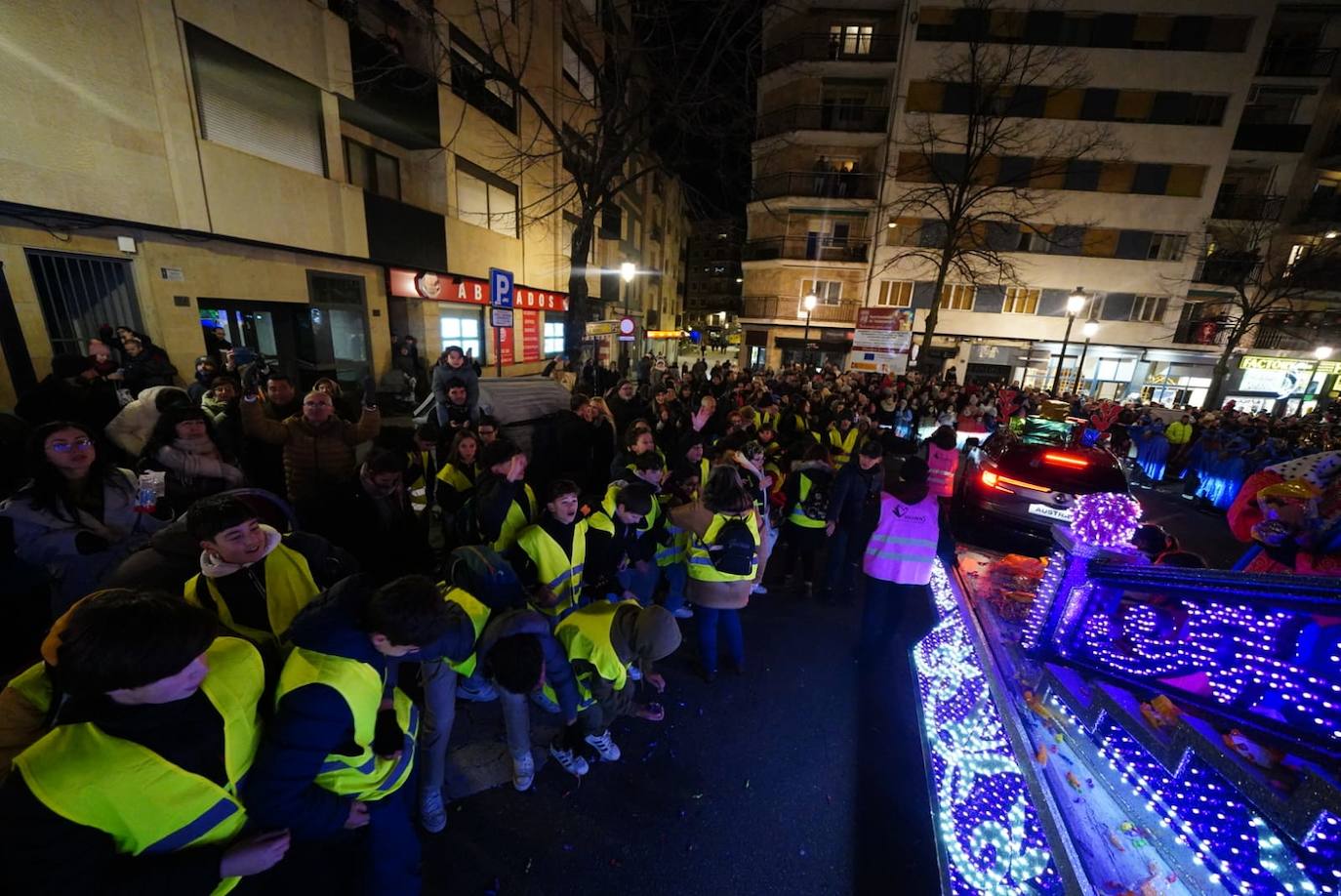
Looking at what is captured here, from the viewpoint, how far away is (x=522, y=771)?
3.08 meters

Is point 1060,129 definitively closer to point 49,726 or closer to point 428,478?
point 428,478

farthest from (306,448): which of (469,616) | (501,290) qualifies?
(501,290)

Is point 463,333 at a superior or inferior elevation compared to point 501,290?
inferior

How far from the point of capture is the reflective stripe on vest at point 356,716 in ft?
5.91

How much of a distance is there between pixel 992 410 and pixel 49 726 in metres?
17.3

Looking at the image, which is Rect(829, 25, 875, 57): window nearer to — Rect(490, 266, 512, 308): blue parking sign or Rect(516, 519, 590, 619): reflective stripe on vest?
Rect(490, 266, 512, 308): blue parking sign

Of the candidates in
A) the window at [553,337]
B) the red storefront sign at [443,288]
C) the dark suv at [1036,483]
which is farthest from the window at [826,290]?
the dark suv at [1036,483]

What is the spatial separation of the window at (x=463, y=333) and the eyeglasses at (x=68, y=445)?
12072 mm

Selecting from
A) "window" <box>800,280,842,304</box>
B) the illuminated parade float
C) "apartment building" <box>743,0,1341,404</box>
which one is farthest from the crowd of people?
"window" <box>800,280,842,304</box>

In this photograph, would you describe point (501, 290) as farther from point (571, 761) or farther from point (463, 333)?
point (463, 333)

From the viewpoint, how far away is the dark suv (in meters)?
5.99

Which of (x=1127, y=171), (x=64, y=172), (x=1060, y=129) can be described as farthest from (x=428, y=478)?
(x=1127, y=171)

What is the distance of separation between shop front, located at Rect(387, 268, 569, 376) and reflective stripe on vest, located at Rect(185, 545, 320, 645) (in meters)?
7.82

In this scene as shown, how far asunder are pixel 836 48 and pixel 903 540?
29.3m
